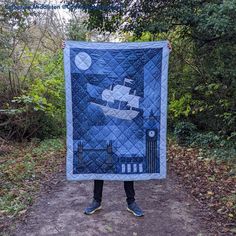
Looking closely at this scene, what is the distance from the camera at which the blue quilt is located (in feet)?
12.3

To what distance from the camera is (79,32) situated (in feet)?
47.0

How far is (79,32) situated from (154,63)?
1110 centimetres

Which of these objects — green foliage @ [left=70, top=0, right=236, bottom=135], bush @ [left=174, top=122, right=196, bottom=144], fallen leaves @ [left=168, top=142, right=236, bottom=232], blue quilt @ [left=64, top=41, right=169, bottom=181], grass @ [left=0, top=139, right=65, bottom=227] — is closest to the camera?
blue quilt @ [left=64, top=41, right=169, bottom=181]

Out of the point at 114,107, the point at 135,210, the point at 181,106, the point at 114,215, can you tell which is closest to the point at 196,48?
the point at 181,106

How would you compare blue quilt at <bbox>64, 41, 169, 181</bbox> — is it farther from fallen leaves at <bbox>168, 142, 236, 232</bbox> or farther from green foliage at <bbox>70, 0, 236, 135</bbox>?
green foliage at <bbox>70, 0, 236, 135</bbox>

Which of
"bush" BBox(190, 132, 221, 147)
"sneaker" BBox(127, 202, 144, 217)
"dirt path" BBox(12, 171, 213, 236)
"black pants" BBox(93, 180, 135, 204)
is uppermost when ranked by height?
"bush" BBox(190, 132, 221, 147)

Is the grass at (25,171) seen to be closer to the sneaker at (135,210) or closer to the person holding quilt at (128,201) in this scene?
the person holding quilt at (128,201)

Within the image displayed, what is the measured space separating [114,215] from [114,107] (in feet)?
3.87

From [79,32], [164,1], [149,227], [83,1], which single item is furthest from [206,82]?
[79,32]

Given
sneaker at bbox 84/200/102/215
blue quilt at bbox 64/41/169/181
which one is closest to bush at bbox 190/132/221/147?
blue quilt at bbox 64/41/169/181

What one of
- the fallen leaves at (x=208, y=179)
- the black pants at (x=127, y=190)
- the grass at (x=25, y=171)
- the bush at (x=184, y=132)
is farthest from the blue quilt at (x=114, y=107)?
the bush at (x=184, y=132)

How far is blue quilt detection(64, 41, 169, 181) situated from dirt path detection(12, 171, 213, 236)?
443mm

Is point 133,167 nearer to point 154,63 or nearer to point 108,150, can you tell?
point 108,150

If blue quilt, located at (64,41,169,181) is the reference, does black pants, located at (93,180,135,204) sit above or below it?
below
